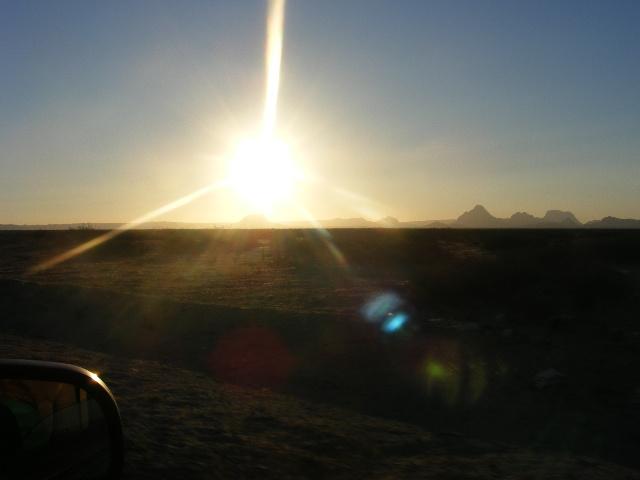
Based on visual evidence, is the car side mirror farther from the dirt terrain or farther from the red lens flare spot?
the red lens flare spot

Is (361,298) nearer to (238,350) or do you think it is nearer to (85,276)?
(238,350)

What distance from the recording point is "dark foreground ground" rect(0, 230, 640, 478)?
25.8ft

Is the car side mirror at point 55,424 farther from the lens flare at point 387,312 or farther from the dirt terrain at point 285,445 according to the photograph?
the lens flare at point 387,312

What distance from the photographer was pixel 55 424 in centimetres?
341

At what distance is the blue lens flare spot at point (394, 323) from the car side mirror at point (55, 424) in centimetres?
1210

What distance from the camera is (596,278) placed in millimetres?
22828

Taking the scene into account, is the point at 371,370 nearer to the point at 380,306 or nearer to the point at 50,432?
the point at 380,306

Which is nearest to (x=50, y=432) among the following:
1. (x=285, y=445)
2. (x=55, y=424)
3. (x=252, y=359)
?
(x=55, y=424)

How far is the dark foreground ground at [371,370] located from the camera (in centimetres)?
786

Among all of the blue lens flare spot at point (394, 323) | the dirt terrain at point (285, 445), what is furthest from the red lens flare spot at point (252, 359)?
the blue lens flare spot at point (394, 323)

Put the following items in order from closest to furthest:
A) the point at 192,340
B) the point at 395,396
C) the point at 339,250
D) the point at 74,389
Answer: the point at 74,389
the point at 395,396
the point at 192,340
the point at 339,250

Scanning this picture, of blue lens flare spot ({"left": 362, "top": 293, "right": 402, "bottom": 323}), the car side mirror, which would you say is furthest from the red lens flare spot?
the car side mirror

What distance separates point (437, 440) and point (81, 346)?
30.3ft

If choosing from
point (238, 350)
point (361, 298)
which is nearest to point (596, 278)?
point (361, 298)
